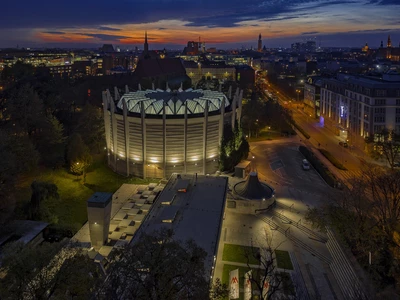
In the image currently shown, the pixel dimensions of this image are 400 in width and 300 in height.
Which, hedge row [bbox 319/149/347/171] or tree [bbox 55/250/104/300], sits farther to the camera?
hedge row [bbox 319/149/347/171]

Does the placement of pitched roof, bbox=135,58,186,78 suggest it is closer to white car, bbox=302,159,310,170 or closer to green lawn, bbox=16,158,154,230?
green lawn, bbox=16,158,154,230

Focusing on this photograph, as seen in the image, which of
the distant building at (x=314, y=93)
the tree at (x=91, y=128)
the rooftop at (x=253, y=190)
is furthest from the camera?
the distant building at (x=314, y=93)

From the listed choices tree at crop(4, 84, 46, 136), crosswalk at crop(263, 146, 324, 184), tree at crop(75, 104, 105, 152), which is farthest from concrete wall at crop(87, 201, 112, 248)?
tree at crop(75, 104, 105, 152)

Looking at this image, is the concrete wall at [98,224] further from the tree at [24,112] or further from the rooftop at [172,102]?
the tree at [24,112]

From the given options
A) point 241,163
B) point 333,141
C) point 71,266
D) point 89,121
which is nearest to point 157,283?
point 71,266

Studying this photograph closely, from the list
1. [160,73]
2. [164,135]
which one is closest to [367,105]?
[164,135]

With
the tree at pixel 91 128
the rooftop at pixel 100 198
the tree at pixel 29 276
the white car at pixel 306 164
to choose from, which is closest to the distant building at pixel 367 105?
the white car at pixel 306 164

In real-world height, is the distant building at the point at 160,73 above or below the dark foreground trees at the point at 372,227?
above

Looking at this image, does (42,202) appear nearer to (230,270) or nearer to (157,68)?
(230,270)
